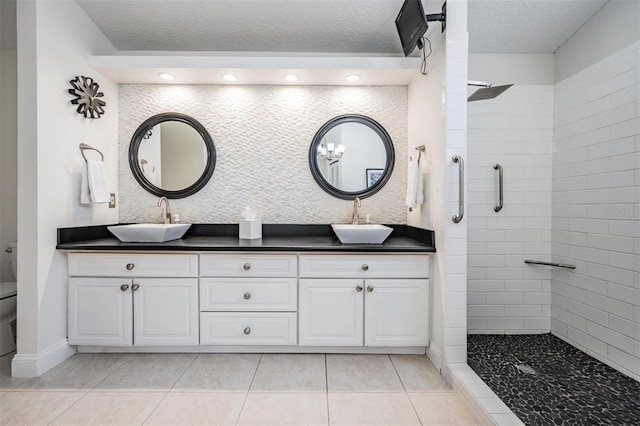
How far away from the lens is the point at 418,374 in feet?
6.91

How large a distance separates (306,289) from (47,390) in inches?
64.6

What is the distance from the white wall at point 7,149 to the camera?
9.12ft

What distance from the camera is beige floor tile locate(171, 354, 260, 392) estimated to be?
76.5 inches

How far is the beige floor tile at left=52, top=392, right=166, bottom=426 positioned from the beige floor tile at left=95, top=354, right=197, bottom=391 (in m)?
0.07

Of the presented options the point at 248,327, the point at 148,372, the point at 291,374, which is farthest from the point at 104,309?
the point at 291,374

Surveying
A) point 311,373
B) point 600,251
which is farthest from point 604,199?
point 311,373

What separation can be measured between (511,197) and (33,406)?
3.49 m

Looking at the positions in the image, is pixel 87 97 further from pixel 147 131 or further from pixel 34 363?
pixel 34 363

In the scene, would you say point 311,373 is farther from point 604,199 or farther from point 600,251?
point 604,199

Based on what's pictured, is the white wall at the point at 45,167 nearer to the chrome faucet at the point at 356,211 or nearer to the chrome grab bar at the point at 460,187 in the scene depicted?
the chrome faucet at the point at 356,211

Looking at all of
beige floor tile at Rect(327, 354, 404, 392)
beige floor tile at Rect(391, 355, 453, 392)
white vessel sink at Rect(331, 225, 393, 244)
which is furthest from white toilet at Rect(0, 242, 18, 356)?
beige floor tile at Rect(391, 355, 453, 392)

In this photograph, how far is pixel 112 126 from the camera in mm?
2793

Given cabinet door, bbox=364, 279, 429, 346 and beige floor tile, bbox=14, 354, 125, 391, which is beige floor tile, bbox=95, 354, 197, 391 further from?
cabinet door, bbox=364, 279, 429, 346

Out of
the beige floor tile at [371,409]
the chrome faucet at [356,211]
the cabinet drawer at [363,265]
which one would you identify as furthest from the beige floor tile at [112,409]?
the chrome faucet at [356,211]
